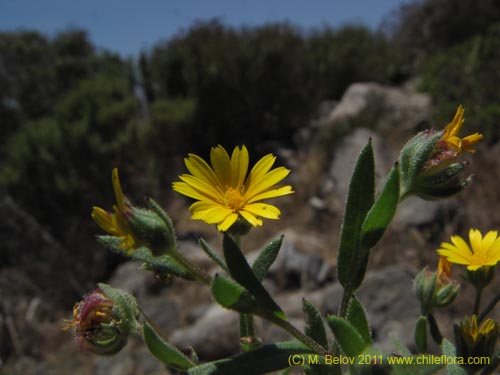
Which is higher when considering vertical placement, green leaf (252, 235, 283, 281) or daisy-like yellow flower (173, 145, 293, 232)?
daisy-like yellow flower (173, 145, 293, 232)

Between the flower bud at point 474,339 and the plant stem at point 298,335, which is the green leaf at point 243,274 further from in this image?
the flower bud at point 474,339

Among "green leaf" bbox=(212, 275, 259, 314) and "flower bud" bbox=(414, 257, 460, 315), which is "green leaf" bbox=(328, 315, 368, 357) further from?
"flower bud" bbox=(414, 257, 460, 315)

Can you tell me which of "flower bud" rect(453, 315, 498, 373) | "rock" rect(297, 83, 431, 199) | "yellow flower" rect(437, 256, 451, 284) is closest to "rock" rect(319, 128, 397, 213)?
"rock" rect(297, 83, 431, 199)

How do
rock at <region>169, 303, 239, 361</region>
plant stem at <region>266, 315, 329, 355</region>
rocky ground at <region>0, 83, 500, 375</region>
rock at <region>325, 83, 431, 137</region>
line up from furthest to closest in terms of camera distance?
rock at <region>325, 83, 431, 137</region>
rock at <region>169, 303, 239, 361</region>
rocky ground at <region>0, 83, 500, 375</region>
plant stem at <region>266, 315, 329, 355</region>

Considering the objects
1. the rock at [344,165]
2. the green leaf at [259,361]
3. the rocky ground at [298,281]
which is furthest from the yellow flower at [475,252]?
the rock at [344,165]

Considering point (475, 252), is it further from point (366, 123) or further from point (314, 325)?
point (366, 123)

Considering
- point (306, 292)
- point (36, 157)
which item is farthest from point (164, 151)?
point (306, 292)

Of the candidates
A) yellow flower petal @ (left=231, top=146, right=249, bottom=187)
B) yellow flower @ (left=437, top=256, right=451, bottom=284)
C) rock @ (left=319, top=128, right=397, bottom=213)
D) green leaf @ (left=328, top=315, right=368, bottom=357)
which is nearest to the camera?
green leaf @ (left=328, top=315, right=368, bottom=357)
